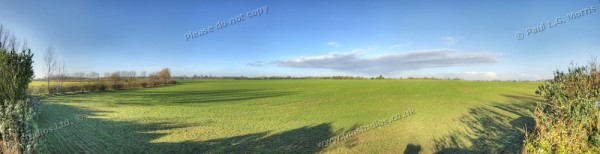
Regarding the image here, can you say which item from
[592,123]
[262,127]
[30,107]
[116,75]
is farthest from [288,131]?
[116,75]

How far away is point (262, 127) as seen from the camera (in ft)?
52.6

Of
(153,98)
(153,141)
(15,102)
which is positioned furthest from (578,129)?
(153,98)

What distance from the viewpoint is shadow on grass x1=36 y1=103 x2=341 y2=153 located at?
10.8 metres

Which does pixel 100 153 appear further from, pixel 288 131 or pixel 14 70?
pixel 288 131

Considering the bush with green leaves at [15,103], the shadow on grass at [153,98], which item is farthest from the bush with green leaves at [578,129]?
the shadow on grass at [153,98]

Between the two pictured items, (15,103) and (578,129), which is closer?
(578,129)

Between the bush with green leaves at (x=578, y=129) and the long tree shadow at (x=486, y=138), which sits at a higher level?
the bush with green leaves at (x=578, y=129)

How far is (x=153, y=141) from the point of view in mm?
12289

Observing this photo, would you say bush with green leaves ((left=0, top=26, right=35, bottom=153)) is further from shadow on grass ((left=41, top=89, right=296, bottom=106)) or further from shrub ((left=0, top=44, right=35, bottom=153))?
shadow on grass ((left=41, top=89, right=296, bottom=106))

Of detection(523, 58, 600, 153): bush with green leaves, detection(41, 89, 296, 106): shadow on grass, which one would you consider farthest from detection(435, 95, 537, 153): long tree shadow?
detection(41, 89, 296, 106): shadow on grass

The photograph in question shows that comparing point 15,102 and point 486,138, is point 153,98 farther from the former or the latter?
point 486,138

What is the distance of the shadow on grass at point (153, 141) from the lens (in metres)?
10.8

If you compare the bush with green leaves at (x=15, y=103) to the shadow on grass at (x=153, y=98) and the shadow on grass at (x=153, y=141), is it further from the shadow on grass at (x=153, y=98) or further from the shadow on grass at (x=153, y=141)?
the shadow on grass at (x=153, y=98)

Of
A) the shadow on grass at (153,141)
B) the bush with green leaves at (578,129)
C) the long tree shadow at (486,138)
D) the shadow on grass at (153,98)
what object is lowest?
the long tree shadow at (486,138)
